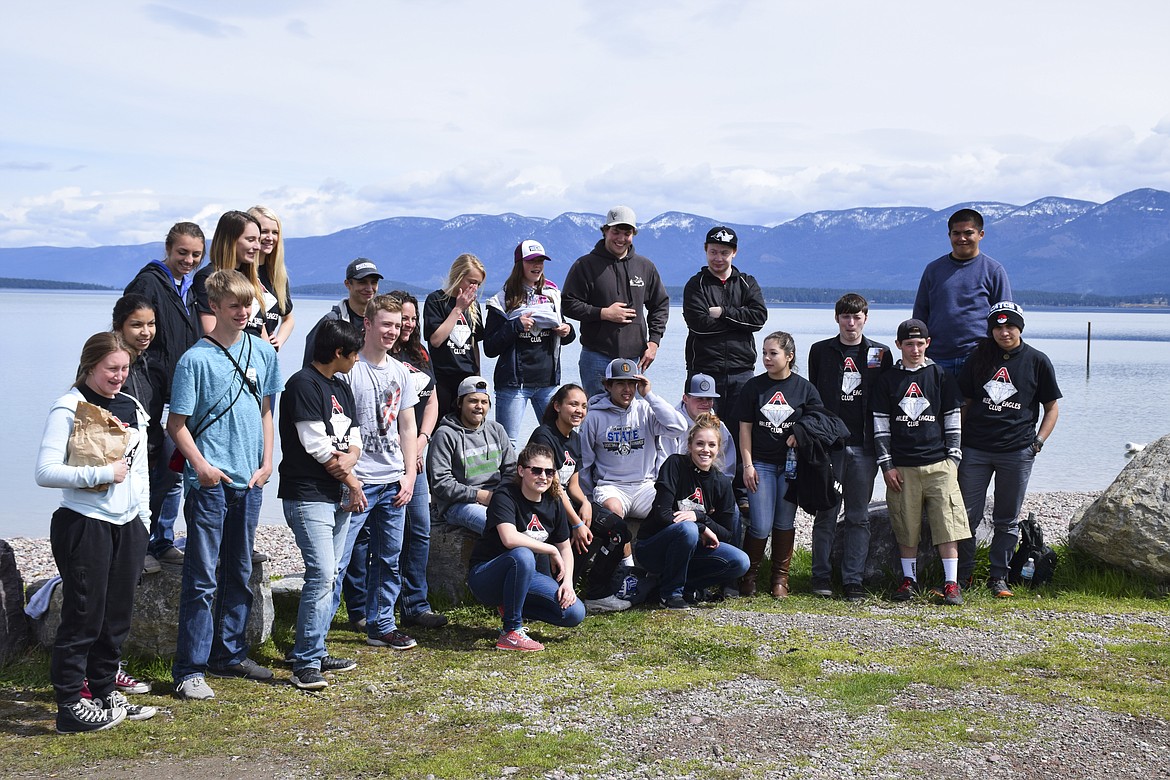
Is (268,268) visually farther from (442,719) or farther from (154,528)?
(442,719)

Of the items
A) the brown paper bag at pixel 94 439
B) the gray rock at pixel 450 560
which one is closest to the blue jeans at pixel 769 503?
the gray rock at pixel 450 560

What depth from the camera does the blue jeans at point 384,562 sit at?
243 inches

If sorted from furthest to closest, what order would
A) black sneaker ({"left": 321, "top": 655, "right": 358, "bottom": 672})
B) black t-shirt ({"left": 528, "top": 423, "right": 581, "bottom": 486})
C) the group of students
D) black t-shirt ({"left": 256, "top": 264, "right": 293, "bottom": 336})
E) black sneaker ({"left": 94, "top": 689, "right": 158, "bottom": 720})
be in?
black t-shirt ({"left": 528, "top": 423, "right": 581, "bottom": 486}) < black t-shirt ({"left": 256, "top": 264, "right": 293, "bottom": 336}) < black sneaker ({"left": 321, "top": 655, "right": 358, "bottom": 672}) < the group of students < black sneaker ({"left": 94, "top": 689, "right": 158, "bottom": 720})

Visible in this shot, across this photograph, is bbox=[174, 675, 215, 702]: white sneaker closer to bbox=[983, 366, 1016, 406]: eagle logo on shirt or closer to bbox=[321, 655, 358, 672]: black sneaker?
bbox=[321, 655, 358, 672]: black sneaker

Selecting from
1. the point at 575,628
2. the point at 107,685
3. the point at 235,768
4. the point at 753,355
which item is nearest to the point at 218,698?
the point at 107,685

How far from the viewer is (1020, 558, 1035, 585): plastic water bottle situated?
7.91 meters

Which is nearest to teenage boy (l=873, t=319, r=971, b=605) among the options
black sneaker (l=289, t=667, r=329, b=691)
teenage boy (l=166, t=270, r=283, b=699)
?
black sneaker (l=289, t=667, r=329, b=691)

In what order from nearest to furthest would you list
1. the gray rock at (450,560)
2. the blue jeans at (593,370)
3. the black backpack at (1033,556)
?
the gray rock at (450,560) < the black backpack at (1033,556) < the blue jeans at (593,370)

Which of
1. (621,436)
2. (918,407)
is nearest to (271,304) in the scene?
(621,436)

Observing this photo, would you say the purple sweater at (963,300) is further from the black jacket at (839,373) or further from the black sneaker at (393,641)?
the black sneaker at (393,641)

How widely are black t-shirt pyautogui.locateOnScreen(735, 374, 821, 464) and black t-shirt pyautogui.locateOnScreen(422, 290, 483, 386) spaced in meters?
2.12

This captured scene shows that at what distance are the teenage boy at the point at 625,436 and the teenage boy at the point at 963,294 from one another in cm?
234

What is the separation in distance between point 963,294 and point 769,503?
2.35 m

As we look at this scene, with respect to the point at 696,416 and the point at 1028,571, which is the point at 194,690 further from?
the point at 1028,571
